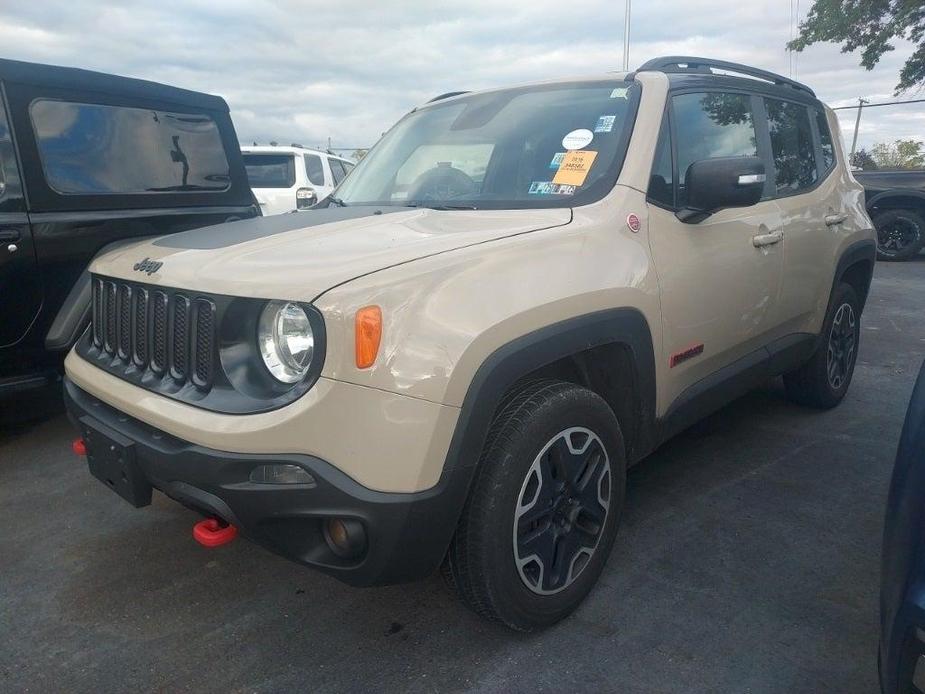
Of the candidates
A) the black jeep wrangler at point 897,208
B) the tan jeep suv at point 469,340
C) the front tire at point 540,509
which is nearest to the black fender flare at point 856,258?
the tan jeep suv at point 469,340

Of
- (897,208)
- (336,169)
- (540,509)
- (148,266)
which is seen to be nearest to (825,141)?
(540,509)

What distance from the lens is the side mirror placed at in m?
2.55

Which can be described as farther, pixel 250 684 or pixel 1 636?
pixel 1 636

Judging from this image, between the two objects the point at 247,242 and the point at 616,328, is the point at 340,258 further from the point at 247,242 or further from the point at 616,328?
the point at 616,328

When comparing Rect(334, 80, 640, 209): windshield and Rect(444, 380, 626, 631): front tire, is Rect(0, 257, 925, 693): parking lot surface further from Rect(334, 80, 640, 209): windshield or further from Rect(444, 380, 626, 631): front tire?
Rect(334, 80, 640, 209): windshield

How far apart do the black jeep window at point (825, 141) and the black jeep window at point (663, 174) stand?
5.64ft

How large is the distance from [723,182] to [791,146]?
154 cm

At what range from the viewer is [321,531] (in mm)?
1943

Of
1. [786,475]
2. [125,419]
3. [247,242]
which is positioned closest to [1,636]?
[125,419]

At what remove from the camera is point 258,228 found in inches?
105

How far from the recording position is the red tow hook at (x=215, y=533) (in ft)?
6.90

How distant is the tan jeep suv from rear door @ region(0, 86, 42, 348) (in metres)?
1.32

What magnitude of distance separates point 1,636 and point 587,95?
9.40 feet

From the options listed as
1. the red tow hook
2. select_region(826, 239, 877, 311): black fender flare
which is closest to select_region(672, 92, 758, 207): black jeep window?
select_region(826, 239, 877, 311): black fender flare
